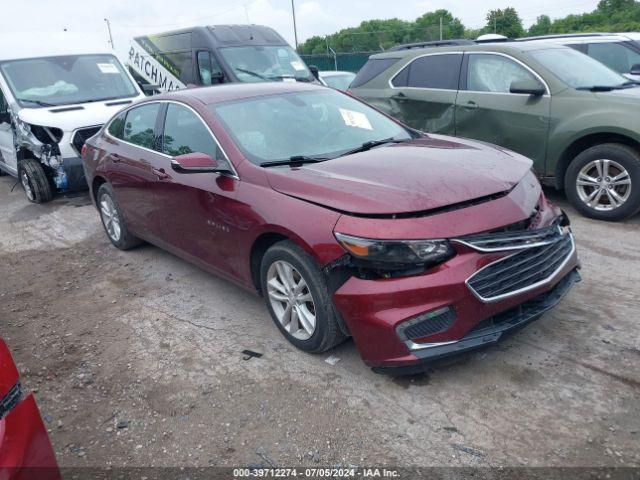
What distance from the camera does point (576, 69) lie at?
615 cm

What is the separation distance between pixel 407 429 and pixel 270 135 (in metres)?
2.22

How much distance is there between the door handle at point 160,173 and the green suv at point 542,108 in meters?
3.72

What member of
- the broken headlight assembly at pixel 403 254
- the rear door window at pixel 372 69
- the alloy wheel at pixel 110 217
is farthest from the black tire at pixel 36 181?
the broken headlight assembly at pixel 403 254

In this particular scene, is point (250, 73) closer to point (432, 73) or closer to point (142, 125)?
point (432, 73)

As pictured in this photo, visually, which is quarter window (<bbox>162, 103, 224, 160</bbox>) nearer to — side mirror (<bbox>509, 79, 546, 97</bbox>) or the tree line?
side mirror (<bbox>509, 79, 546, 97</bbox>)

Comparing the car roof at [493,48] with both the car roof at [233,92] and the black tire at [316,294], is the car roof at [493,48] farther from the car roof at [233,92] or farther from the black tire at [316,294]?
the black tire at [316,294]

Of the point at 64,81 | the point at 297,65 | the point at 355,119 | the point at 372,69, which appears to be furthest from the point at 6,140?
the point at 355,119

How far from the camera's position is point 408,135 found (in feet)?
14.6

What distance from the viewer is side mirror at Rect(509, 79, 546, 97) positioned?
5.88m

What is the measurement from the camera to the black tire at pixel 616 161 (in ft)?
17.3

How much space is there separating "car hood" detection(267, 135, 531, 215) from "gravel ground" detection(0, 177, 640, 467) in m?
0.99

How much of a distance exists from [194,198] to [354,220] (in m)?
1.61

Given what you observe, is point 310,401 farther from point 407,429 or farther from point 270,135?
point 270,135

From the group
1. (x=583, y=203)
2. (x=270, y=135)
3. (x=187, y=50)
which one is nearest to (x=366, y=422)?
(x=270, y=135)
